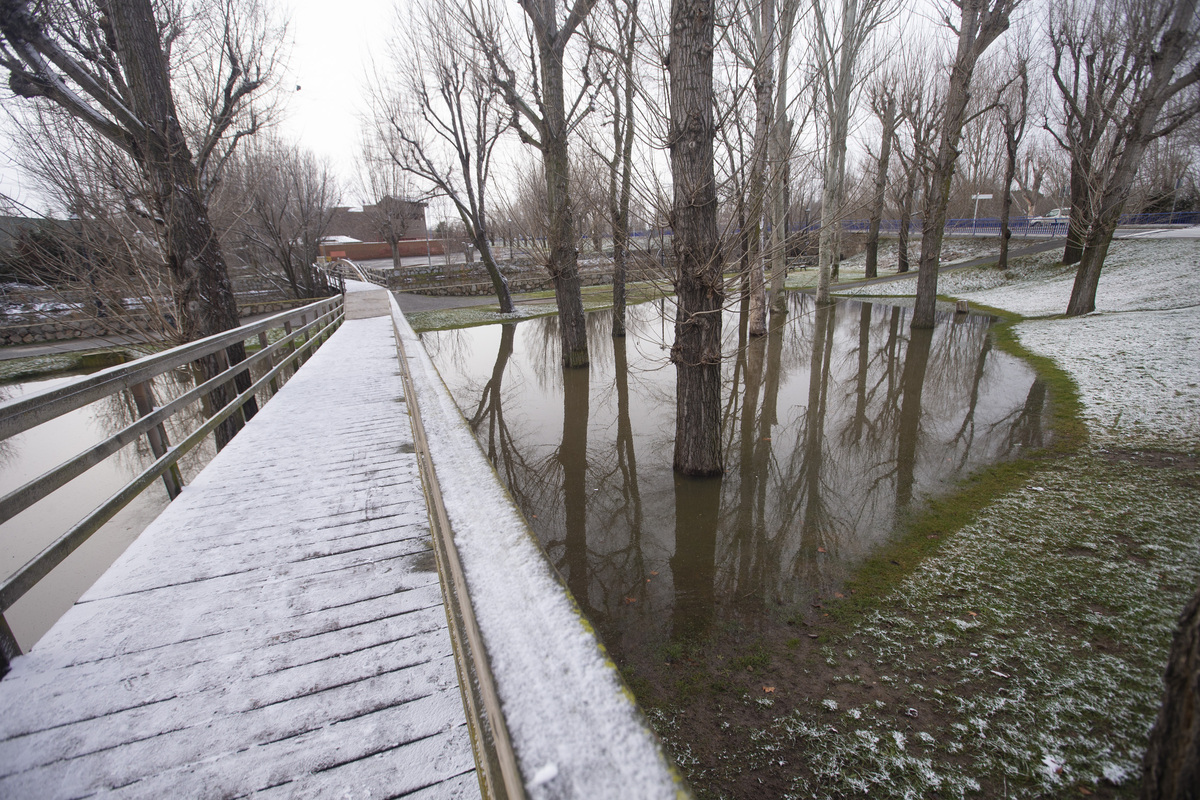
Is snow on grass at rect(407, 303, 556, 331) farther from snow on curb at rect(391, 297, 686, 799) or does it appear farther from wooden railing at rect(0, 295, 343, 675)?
snow on curb at rect(391, 297, 686, 799)

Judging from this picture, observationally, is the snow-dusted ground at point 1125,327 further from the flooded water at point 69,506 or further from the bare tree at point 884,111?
the flooded water at point 69,506

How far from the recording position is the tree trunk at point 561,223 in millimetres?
9594

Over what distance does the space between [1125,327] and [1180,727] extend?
12.7 metres

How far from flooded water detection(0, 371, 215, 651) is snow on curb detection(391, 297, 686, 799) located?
352cm

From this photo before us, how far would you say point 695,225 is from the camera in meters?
4.77

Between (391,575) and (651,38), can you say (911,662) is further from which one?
(651,38)

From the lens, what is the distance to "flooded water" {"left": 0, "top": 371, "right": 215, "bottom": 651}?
15.2 ft

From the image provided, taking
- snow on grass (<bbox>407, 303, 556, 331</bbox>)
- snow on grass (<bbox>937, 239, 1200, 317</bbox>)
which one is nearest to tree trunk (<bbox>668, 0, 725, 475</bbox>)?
snow on grass (<bbox>407, 303, 556, 331</bbox>)

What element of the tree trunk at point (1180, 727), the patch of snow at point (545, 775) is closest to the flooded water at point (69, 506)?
the patch of snow at point (545, 775)

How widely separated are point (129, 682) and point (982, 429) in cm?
802

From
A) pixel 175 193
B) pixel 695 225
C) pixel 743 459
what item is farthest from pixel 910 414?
pixel 175 193

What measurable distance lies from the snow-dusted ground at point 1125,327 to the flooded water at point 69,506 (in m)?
10.3

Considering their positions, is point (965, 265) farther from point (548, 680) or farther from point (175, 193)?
point (548, 680)

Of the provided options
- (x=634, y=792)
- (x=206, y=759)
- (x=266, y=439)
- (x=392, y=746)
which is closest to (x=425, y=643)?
(x=392, y=746)
